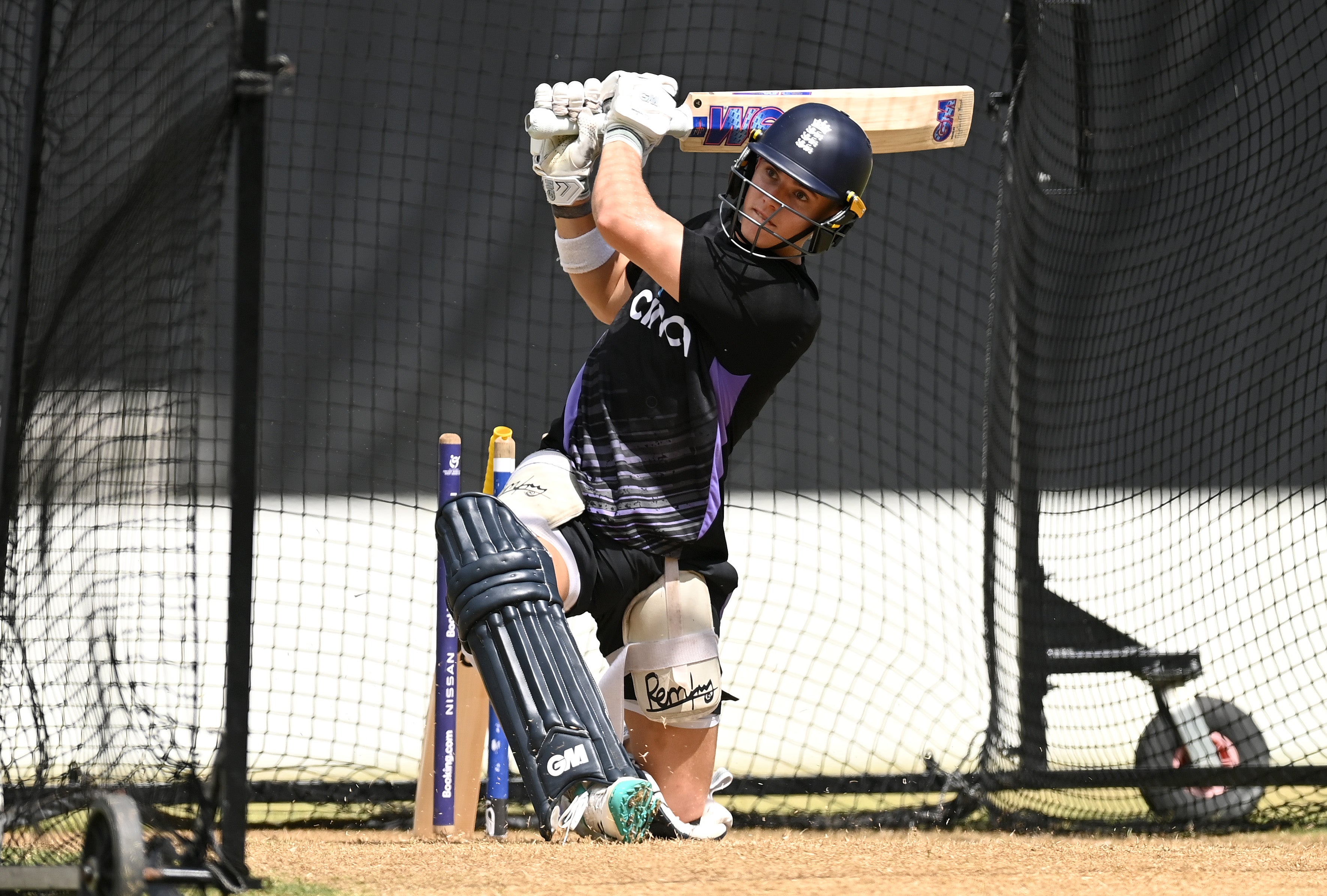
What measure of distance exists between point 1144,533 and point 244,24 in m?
4.53

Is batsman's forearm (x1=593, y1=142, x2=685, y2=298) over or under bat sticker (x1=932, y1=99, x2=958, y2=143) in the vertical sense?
under

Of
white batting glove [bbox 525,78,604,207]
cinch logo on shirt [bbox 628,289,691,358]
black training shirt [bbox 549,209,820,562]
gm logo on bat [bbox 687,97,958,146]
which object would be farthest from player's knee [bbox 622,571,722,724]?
gm logo on bat [bbox 687,97,958,146]

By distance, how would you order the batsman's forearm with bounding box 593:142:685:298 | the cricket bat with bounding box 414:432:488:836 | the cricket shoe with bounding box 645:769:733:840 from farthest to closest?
the cricket bat with bounding box 414:432:488:836 → the cricket shoe with bounding box 645:769:733:840 → the batsman's forearm with bounding box 593:142:685:298

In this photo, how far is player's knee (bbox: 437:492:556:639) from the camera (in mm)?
3096

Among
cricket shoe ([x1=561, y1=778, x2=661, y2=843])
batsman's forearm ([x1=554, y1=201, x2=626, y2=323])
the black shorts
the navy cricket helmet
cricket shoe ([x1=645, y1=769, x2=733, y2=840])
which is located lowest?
cricket shoe ([x1=645, y1=769, x2=733, y2=840])

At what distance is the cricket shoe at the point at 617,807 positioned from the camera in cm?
292

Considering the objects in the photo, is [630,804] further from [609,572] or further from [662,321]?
[662,321]

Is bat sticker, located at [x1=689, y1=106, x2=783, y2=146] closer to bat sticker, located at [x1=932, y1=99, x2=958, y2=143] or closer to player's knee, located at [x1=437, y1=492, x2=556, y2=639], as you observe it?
bat sticker, located at [x1=932, y1=99, x2=958, y2=143]

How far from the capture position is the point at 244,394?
2.48 metres

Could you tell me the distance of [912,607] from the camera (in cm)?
610

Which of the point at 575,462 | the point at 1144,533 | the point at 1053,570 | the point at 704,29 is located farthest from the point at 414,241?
the point at 1144,533

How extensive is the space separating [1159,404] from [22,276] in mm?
4407

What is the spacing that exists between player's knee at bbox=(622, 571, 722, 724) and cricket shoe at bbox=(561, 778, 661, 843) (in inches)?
28.0

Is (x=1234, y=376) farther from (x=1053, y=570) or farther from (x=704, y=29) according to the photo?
(x=704, y=29)
